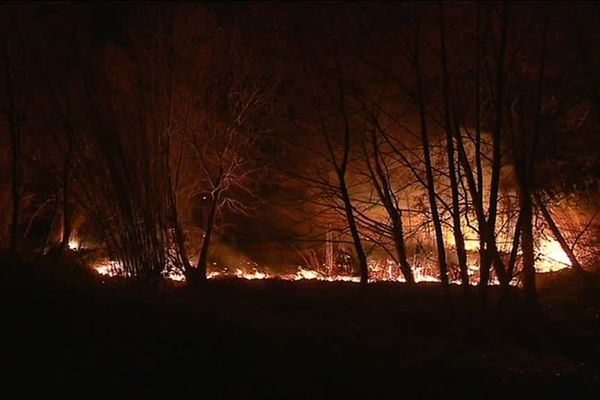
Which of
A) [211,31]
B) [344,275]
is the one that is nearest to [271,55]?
[211,31]

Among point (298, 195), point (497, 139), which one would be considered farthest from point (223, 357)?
point (298, 195)

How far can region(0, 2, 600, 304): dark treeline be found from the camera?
37.0ft

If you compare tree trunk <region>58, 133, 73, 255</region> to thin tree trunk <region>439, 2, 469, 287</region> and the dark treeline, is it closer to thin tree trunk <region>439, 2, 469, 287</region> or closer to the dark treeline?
the dark treeline

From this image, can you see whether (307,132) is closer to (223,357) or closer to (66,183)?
(66,183)

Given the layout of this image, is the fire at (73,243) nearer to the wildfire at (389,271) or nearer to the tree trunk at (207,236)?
the wildfire at (389,271)

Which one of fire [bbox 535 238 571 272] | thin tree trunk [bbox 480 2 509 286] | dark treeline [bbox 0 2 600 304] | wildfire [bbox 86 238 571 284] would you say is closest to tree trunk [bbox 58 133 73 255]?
dark treeline [bbox 0 2 600 304]

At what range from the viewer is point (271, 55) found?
16078 millimetres

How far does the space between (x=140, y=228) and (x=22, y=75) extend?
21.8ft

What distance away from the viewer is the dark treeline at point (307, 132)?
37.0ft

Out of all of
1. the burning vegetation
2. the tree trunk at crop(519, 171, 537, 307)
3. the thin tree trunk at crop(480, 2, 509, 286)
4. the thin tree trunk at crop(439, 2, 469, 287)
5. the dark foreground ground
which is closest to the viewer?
the dark foreground ground

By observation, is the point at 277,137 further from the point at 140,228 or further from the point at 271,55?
the point at 140,228

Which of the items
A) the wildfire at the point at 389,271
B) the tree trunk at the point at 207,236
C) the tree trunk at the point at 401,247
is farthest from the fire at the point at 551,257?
the tree trunk at the point at 207,236

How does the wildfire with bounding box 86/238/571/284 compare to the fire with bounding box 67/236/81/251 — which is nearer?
the wildfire with bounding box 86/238/571/284

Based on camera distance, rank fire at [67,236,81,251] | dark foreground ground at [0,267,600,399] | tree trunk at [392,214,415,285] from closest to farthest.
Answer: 1. dark foreground ground at [0,267,600,399]
2. tree trunk at [392,214,415,285]
3. fire at [67,236,81,251]
